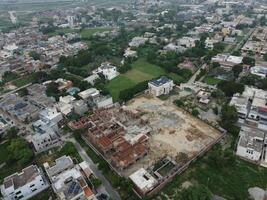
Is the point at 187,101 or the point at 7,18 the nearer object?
the point at 187,101

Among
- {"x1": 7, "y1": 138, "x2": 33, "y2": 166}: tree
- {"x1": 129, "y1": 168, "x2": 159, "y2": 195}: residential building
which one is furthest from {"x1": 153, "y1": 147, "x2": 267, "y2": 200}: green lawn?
{"x1": 7, "y1": 138, "x2": 33, "y2": 166}: tree

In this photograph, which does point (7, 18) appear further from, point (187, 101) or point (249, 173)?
point (249, 173)

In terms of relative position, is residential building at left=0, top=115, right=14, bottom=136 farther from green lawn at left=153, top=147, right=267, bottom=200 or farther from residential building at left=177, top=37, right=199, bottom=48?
residential building at left=177, top=37, right=199, bottom=48

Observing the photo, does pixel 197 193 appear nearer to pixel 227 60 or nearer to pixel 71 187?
pixel 71 187

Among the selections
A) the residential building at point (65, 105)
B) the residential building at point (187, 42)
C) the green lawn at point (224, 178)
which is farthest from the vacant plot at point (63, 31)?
the green lawn at point (224, 178)

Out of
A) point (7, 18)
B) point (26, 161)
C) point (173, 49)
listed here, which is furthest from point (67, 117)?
point (7, 18)

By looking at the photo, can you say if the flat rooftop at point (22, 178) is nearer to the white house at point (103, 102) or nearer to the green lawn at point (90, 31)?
the white house at point (103, 102)

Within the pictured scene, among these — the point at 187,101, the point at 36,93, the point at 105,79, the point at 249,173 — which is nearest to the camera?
the point at 249,173
